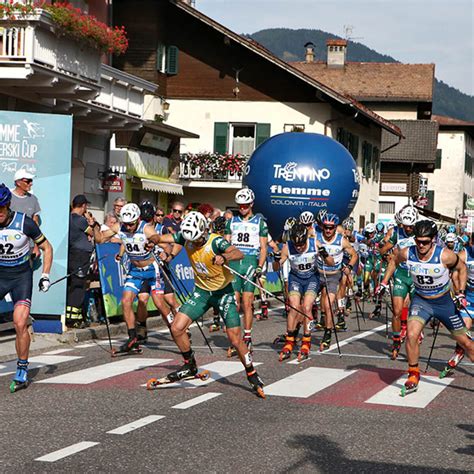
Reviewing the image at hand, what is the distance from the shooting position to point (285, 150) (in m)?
25.3

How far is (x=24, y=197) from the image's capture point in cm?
1436

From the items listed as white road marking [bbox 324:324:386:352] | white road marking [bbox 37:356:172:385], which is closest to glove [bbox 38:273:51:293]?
white road marking [bbox 37:356:172:385]

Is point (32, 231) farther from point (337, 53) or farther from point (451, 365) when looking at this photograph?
point (337, 53)

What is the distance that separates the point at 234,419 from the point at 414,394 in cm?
263

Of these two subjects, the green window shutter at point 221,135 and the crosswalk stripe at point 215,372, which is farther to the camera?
the green window shutter at point 221,135

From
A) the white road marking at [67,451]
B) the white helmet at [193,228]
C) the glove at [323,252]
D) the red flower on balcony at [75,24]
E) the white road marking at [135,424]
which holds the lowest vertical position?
the white road marking at [135,424]

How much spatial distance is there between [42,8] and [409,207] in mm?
9003

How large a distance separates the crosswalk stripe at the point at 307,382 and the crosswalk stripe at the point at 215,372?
68 cm

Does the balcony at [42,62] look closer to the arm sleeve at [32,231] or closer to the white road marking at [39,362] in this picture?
the white road marking at [39,362]

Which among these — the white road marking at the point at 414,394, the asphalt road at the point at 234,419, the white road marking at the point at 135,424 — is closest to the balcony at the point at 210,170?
the asphalt road at the point at 234,419

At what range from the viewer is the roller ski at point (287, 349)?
13884 millimetres

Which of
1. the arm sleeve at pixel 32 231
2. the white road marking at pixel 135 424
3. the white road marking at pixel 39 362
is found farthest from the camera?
the white road marking at pixel 39 362

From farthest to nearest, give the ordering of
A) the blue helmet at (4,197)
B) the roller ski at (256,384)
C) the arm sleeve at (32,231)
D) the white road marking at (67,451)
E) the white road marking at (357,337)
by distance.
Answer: the white road marking at (357,337) < the arm sleeve at (32,231) < the blue helmet at (4,197) < the roller ski at (256,384) < the white road marking at (67,451)

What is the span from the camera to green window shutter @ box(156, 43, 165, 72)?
41438 mm
